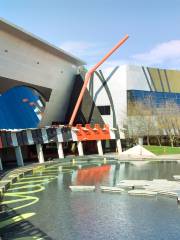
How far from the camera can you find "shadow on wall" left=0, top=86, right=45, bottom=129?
172ft

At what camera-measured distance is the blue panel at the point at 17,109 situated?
52438 mm

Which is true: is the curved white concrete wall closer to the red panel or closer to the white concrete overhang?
the white concrete overhang

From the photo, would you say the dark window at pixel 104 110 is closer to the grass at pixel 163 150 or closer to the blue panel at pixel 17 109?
the grass at pixel 163 150

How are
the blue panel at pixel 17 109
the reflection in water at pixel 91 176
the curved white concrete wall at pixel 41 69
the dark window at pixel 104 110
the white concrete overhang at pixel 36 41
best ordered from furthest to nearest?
1. the dark window at pixel 104 110
2. the blue panel at pixel 17 109
3. the curved white concrete wall at pixel 41 69
4. the white concrete overhang at pixel 36 41
5. the reflection in water at pixel 91 176

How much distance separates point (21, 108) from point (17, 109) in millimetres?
755

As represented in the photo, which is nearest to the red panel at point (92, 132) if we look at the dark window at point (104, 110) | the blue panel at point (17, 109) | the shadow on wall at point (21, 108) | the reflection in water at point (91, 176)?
the dark window at point (104, 110)

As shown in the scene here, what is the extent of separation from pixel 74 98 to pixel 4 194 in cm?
4075

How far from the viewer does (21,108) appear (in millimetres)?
55219

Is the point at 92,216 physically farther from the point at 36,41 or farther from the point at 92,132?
the point at 92,132

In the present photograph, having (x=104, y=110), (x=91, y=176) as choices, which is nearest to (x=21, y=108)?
(x=104, y=110)

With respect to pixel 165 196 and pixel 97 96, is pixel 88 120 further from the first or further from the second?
pixel 165 196

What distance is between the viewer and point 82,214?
20359mm

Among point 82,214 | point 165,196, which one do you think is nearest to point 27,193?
point 82,214

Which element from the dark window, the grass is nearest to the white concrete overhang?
the dark window
